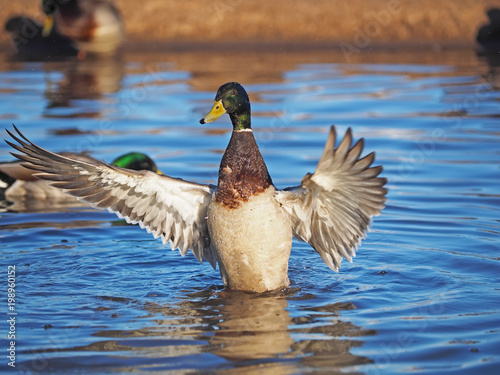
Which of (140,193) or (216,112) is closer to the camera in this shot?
(216,112)

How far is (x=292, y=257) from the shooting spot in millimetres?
6816

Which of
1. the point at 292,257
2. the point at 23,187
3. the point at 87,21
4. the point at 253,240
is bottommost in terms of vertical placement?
the point at 292,257

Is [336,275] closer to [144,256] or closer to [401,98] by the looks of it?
[144,256]

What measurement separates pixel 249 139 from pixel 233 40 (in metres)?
11.7

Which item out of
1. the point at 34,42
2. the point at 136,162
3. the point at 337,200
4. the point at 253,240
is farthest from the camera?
the point at 34,42

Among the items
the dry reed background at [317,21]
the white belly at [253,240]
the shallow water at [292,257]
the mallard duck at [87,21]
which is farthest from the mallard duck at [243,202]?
the dry reed background at [317,21]

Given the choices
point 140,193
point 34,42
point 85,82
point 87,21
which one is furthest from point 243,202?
point 34,42

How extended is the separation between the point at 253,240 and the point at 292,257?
4.31ft

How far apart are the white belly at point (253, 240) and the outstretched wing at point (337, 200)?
134 millimetres

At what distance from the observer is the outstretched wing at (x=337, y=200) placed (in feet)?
16.5

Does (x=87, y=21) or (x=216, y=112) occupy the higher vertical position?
(x=87, y=21)

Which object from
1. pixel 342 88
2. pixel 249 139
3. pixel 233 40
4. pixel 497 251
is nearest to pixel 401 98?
pixel 342 88

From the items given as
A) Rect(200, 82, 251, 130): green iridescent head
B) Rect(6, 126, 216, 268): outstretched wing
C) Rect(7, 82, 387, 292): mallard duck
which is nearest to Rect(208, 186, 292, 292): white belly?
Rect(7, 82, 387, 292): mallard duck

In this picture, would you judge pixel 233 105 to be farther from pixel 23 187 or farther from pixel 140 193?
pixel 23 187
